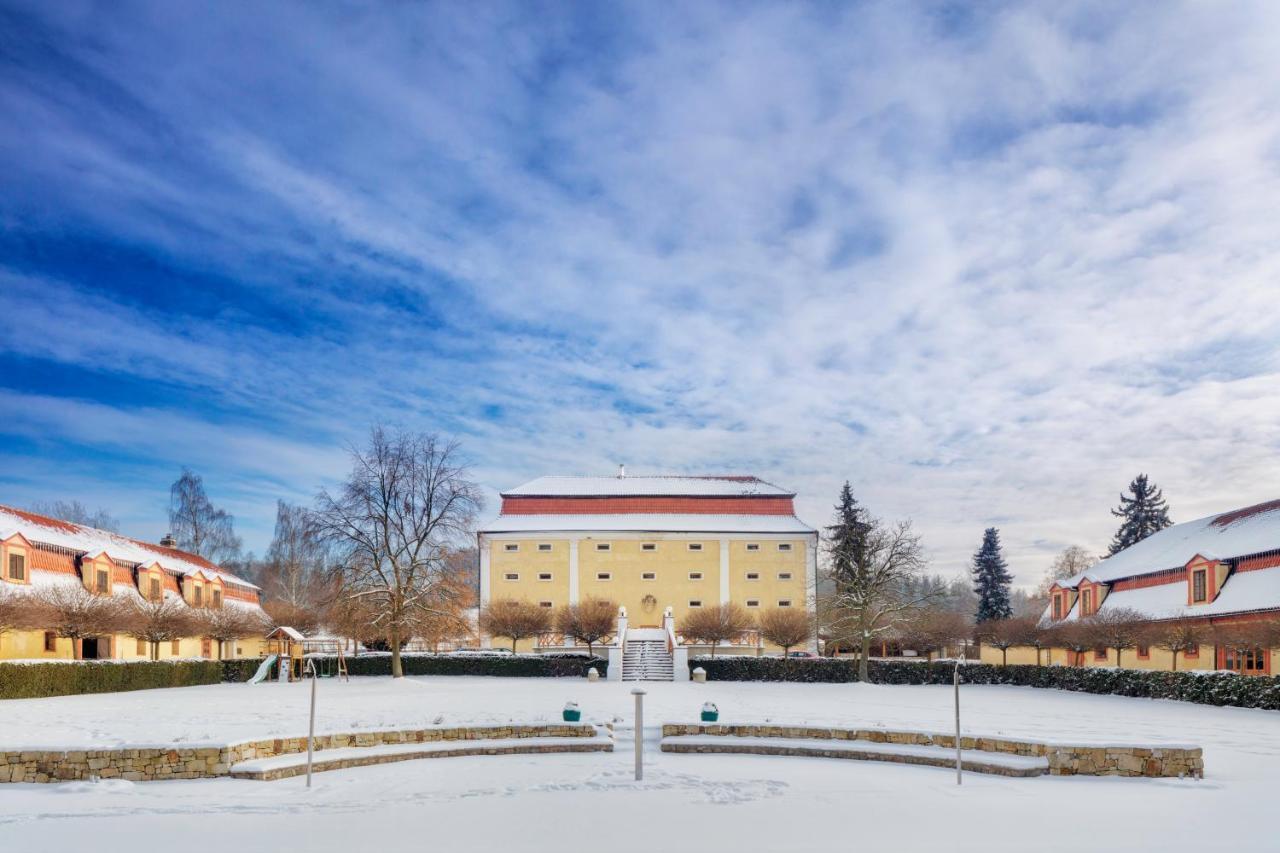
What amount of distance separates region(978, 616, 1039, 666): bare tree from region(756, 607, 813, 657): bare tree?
8318 mm

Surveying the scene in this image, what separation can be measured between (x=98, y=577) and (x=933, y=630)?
3842 centimetres

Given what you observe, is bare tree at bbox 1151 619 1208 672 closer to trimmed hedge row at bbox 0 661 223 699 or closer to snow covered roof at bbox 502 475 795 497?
snow covered roof at bbox 502 475 795 497

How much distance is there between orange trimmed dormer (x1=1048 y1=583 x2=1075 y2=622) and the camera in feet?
153

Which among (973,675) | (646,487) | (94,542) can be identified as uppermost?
(646,487)

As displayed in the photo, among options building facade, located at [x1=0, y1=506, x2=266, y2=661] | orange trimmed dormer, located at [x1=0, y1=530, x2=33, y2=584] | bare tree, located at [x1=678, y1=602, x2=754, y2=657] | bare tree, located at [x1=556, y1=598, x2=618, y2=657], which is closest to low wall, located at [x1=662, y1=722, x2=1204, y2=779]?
building facade, located at [x1=0, y1=506, x2=266, y2=661]

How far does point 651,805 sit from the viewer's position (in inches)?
474

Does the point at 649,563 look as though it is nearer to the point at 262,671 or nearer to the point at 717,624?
the point at 717,624

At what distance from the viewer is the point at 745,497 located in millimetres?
60656

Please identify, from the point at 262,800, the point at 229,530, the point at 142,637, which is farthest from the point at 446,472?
the point at 229,530

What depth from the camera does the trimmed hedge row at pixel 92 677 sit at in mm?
28500

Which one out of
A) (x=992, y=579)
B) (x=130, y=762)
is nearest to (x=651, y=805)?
(x=130, y=762)

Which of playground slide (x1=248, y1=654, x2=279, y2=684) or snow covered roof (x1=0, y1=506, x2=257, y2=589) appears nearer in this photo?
snow covered roof (x1=0, y1=506, x2=257, y2=589)

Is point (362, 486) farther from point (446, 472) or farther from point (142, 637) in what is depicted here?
point (142, 637)

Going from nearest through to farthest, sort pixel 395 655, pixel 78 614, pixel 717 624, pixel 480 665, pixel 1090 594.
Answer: pixel 78 614 < pixel 395 655 < pixel 480 665 < pixel 1090 594 < pixel 717 624
